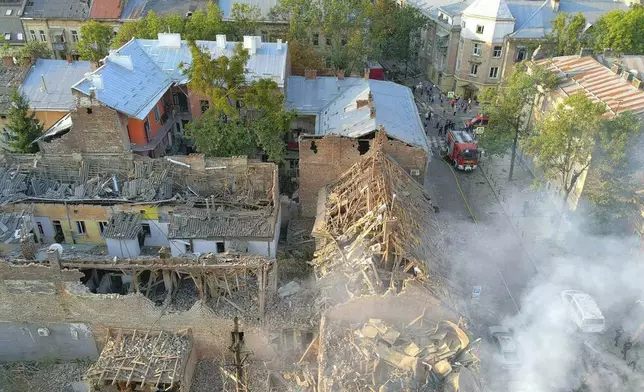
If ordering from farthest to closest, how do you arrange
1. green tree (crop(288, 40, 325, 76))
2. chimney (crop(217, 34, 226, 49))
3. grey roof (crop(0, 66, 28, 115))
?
green tree (crop(288, 40, 325, 76)), chimney (crop(217, 34, 226, 49)), grey roof (crop(0, 66, 28, 115))

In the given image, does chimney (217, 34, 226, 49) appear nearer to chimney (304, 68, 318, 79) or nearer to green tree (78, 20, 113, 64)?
chimney (304, 68, 318, 79)

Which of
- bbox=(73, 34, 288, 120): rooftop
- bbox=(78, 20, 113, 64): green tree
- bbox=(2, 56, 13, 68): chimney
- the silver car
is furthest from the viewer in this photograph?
bbox=(78, 20, 113, 64): green tree

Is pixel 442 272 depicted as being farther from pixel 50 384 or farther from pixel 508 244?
pixel 50 384

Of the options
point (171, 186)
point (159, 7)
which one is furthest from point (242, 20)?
point (171, 186)

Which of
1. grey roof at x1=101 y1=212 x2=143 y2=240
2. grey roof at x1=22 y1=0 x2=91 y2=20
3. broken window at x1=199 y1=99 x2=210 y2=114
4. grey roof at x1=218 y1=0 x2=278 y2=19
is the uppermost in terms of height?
grey roof at x1=218 y1=0 x2=278 y2=19

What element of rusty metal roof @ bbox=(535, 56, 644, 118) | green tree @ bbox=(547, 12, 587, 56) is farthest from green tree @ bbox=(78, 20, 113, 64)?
green tree @ bbox=(547, 12, 587, 56)

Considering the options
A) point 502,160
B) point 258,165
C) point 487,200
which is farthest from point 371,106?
point 502,160

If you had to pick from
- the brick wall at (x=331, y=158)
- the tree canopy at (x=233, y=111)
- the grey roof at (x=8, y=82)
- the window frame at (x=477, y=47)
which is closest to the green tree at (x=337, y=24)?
the window frame at (x=477, y=47)
